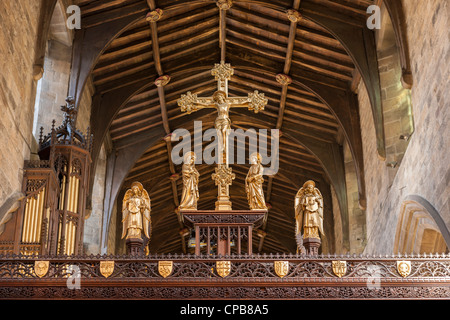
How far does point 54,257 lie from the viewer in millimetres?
9555

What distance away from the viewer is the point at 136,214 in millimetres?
10570

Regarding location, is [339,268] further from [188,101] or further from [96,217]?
[96,217]

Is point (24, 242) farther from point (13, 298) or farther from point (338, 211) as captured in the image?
point (338, 211)

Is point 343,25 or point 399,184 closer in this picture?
point 399,184

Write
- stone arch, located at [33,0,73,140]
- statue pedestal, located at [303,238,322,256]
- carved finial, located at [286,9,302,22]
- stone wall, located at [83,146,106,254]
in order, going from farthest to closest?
stone wall, located at [83,146,106,254] → carved finial, located at [286,9,302,22] → stone arch, located at [33,0,73,140] → statue pedestal, located at [303,238,322,256]

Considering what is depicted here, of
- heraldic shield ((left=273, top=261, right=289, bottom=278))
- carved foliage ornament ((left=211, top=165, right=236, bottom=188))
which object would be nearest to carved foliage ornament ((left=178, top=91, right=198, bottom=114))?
carved foliage ornament ((left=211, top=165, right=236, bottom=188))

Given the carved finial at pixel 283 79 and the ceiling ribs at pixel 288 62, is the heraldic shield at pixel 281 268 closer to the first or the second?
the ceiling ribs at pixel 288 62

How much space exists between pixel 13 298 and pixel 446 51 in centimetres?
698

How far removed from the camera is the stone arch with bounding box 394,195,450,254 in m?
13.7

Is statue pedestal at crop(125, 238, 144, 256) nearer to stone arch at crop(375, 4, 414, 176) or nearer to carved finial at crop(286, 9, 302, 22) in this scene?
stone arch at crop(375, 4, 414, 176)

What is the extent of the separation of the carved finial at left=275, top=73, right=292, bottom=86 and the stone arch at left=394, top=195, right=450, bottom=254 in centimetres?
587

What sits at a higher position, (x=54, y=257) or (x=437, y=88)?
(x=437, y=88)
